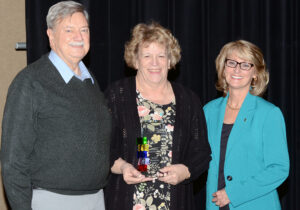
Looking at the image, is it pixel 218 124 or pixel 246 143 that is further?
pixel 218 124

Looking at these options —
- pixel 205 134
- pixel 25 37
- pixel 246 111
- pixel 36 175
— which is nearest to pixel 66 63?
pixel 36 175

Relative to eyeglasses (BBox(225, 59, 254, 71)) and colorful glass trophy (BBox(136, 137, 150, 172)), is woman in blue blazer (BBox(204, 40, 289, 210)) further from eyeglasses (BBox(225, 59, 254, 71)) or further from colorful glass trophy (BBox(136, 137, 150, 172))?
colorful glass trophy (BBox(136, 137, 150, 172))

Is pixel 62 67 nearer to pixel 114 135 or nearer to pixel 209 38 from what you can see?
pixel 114 135

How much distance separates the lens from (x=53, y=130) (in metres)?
1.99

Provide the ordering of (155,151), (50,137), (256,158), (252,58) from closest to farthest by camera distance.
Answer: (50,137), (155,151), (256,158), (252,58)

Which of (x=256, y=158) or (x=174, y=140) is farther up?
(x=174, y=140)

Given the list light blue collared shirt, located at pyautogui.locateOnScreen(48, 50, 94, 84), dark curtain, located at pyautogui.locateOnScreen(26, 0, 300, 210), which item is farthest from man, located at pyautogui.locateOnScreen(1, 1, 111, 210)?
dark curtain, located at pyautogui.locateOnScreen(26, 0, 300, 210)

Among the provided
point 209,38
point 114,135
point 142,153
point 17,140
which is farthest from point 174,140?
point 209,38

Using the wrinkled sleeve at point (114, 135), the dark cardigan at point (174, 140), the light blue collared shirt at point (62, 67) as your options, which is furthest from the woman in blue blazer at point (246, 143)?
the light blue collared shirt at point (62, 67)

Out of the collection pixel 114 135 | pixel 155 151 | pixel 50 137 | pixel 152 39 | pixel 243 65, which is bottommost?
pixel 155 151

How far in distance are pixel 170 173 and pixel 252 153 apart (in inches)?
24.1

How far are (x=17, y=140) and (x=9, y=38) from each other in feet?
7.86

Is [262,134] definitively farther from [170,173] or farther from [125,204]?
[125,204]

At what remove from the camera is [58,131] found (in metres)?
2.00
